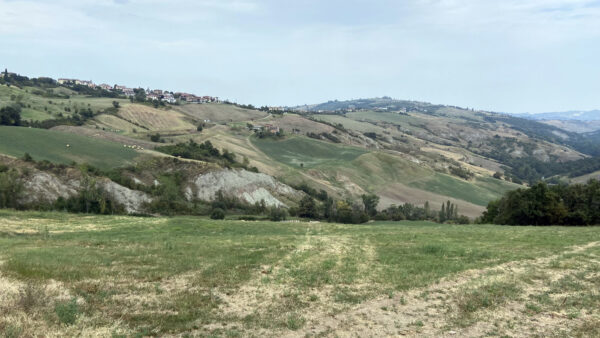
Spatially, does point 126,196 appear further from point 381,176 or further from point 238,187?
point 381,176

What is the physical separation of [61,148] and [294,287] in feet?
321

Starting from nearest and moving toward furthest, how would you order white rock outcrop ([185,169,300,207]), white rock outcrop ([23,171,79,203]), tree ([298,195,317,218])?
white rock outcrop ([23,171,79,203]), tree ([298,195,317,218]), white rock outcrop ([185,169,300,207])

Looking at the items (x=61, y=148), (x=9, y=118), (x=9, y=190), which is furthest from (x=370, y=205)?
(x=9, y=118)

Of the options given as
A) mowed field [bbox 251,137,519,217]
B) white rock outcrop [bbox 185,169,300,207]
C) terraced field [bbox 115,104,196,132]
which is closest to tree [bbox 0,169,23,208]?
white rock outcrop [bbox 185,169,300,207]

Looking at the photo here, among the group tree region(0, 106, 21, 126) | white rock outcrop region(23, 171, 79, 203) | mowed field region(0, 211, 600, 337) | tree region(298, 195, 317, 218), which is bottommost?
tree region(298, 195, 317, 218)

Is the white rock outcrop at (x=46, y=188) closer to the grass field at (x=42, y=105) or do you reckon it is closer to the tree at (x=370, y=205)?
the tree at (x=370, y=205)

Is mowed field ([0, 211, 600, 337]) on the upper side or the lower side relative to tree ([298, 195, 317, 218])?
upper

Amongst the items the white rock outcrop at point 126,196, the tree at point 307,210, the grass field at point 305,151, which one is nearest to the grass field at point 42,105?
the grass field at point 305,151

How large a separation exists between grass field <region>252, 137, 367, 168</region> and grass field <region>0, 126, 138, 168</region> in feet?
232

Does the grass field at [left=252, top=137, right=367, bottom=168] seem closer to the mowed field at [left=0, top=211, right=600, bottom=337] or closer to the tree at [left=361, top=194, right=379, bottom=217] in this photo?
the tree at [left=361, top=194, right=379, bottom=217]

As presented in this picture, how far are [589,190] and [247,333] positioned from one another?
58.2m

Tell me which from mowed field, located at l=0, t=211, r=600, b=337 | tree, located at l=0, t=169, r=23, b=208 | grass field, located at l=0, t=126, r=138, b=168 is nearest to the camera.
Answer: mowed field, located at l=0, t=211, r=600, b=337

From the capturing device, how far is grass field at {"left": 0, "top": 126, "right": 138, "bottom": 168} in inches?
3410

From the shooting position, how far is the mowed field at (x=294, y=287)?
15.0 metres
